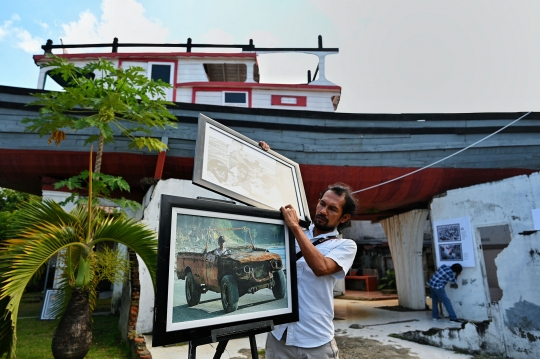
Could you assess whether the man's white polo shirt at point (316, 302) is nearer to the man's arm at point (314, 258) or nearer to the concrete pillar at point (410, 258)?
the man's arm at point (314, 258)

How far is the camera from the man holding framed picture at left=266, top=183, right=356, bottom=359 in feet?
5.54

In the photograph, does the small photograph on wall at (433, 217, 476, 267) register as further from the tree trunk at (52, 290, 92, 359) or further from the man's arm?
the tree trunk at (52, 290, 92, 359)

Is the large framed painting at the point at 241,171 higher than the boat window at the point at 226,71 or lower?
lower

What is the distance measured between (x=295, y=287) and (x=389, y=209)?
29.9 feet

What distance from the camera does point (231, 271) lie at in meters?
1.61

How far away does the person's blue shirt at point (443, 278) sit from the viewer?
7167 millimetres

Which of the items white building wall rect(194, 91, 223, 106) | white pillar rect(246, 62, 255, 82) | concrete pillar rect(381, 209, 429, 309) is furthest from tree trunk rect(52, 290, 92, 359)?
concrete pillar rect(381, 209, 429, 309)

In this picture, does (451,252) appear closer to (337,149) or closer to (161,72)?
(337,149)

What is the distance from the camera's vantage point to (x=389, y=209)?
1019 cm

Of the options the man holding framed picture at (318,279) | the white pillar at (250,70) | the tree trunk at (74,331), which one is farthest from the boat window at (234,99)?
the man holding framed picture at (318,279)

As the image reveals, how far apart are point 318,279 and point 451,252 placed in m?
6.74

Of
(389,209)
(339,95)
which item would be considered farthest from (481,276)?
(339,95)

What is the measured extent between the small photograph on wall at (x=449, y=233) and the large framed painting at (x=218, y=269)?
6802mm

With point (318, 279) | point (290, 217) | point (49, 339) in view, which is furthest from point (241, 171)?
point (49, 339)
